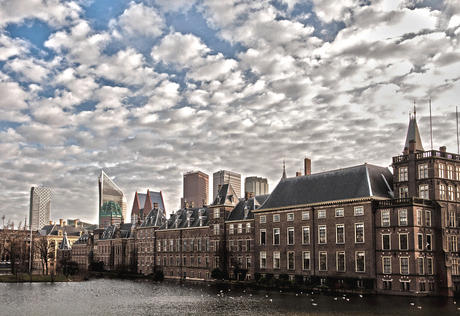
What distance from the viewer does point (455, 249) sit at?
2307 inches

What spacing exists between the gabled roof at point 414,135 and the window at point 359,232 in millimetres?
12865

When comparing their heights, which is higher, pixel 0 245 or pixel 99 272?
pixel 0 245

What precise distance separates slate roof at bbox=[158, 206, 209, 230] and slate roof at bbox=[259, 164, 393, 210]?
20596mm

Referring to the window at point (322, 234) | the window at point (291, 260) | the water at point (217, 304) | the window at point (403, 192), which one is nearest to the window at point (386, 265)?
the water at point (217, 304)

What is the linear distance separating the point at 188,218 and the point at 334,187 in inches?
1537

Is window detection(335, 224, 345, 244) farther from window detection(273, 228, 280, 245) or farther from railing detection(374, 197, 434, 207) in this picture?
window detection(273, 228, 280, 245)

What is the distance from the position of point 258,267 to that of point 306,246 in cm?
1122

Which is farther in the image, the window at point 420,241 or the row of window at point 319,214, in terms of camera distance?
the row of window at point 319,214

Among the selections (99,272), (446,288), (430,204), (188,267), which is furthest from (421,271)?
(99,272)

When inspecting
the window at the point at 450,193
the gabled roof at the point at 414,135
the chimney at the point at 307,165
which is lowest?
the window at the point at 450,193

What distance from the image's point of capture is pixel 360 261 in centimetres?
6031

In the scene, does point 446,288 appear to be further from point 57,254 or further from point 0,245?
point 57,254

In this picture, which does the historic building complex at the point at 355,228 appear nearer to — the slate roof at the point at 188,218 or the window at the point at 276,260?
the window at the point at 276,260

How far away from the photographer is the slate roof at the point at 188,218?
93.7 m
